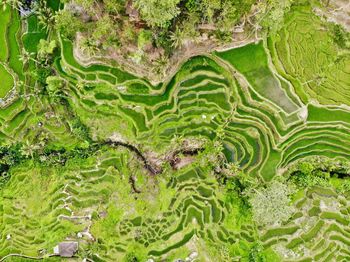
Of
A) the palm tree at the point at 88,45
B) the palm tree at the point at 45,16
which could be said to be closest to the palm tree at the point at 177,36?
the palm tree at the point at 88,45

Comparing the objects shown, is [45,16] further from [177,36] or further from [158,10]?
[177,36]

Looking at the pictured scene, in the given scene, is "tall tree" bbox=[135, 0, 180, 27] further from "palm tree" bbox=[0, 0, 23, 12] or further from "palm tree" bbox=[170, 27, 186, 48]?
"palm tree" bbox=[0, 0, 23, 12]

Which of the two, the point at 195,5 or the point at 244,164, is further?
the point at 244,164

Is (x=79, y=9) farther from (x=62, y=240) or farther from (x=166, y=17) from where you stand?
(x=62, y=240)

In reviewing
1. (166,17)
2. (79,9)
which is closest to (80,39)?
(79,9)

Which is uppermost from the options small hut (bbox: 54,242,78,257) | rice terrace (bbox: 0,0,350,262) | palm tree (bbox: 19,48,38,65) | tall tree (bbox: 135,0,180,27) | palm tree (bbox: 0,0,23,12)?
palm tree (bbox: 0,0,23,12)

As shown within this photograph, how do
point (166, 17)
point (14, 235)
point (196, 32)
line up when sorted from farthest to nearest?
point (14, 235), point (196, 32), point (166, 17)

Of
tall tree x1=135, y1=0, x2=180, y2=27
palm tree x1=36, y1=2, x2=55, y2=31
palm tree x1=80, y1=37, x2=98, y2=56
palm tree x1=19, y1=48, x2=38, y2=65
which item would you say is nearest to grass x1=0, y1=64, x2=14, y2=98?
palm tree x1=19, y1=48, x2=38, y2=65

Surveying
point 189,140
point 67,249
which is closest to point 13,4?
point 189,140
